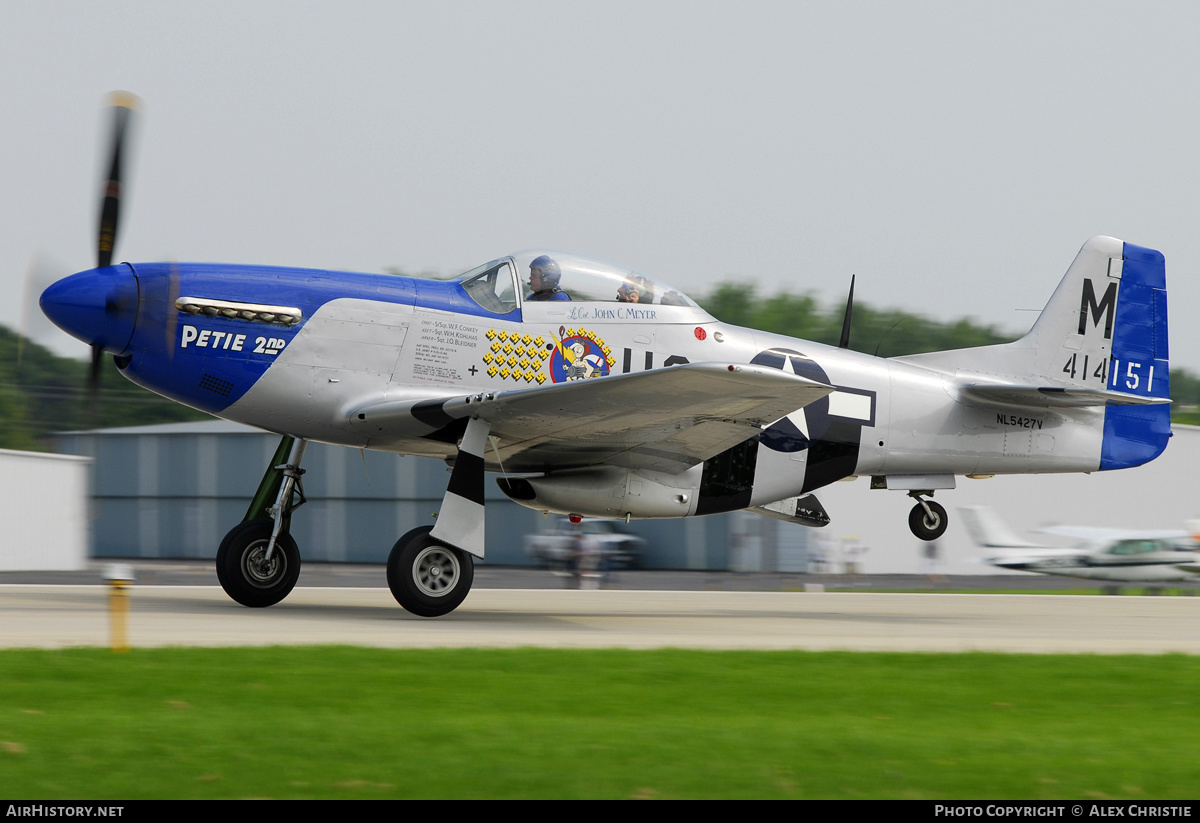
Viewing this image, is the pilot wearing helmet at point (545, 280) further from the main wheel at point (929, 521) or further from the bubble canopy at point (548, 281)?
the main wheel at point (929, 521)

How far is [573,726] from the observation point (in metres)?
6.23

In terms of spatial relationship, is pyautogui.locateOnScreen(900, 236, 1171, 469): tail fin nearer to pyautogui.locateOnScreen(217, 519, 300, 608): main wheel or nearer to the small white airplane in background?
pyautogui.locateOnScreen(217, 519, 300, 608): main wheel

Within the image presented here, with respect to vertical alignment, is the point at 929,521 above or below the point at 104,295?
below

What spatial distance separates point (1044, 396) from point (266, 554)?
857 cm

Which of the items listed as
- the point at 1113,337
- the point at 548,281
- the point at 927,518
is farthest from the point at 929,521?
the point at 548,281

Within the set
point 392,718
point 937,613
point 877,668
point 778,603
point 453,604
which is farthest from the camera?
point 778,603

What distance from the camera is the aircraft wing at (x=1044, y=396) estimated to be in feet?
42.3

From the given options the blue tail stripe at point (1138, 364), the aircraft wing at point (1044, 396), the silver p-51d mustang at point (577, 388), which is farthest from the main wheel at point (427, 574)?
the blue tail stripe at point (1138, 364)

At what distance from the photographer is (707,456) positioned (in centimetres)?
1203

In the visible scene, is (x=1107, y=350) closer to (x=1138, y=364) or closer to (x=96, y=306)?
(x=1138, y=364)

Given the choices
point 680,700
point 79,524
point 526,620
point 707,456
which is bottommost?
point 79,524
